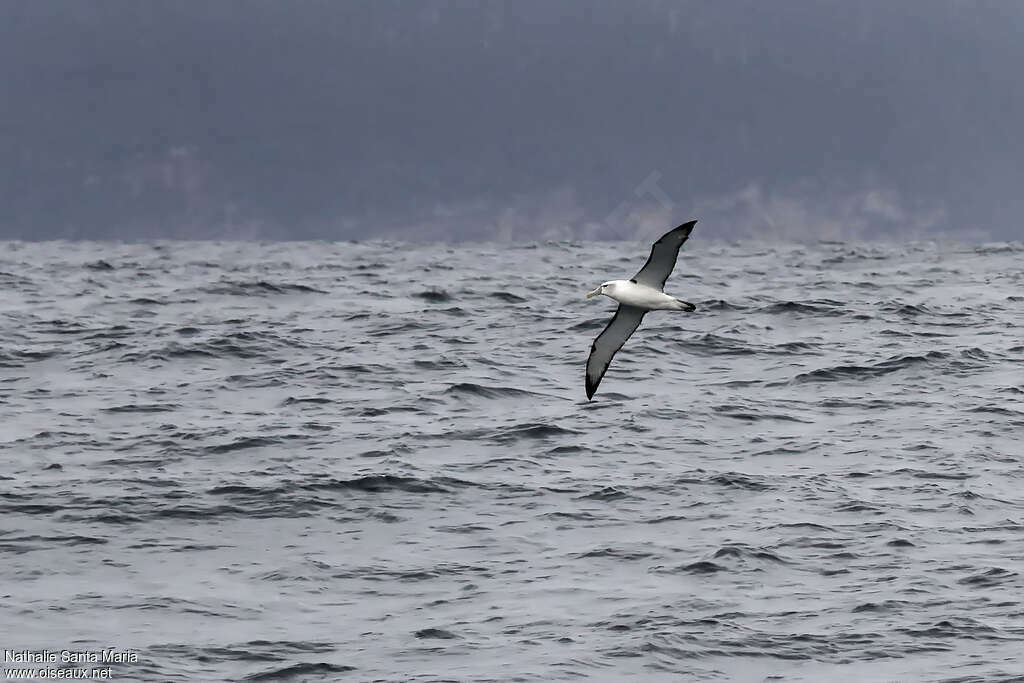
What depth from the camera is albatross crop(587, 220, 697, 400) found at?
18500mm

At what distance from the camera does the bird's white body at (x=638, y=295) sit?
19484 mm

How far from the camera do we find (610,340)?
2103cm

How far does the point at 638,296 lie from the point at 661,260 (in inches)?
32.2

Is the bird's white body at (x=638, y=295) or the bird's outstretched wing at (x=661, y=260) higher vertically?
the bird's outstretched wing at (x=661, y=260)

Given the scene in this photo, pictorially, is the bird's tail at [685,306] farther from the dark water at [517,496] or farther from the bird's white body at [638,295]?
the dark water at [517,496]

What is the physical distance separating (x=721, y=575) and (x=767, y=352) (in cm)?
1373

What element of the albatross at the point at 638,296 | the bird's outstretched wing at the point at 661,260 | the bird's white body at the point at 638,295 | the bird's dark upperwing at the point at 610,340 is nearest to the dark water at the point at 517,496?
the bird's dark upperwing at the point at 610,340

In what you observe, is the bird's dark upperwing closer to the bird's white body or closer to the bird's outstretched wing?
the bird's white body

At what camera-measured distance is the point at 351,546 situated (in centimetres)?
2052

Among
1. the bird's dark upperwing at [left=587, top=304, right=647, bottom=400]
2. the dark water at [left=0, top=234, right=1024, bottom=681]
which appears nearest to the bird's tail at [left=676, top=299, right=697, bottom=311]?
the bird's dark upperwing at [left=587, top=304, right=647, bottom=400]

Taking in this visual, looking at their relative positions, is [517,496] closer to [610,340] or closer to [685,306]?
[610,340]

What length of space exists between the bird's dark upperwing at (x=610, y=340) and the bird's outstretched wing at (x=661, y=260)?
1079mm

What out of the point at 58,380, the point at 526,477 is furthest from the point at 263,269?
the point at 526,477

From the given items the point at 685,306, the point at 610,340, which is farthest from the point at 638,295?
the point at 610,340
